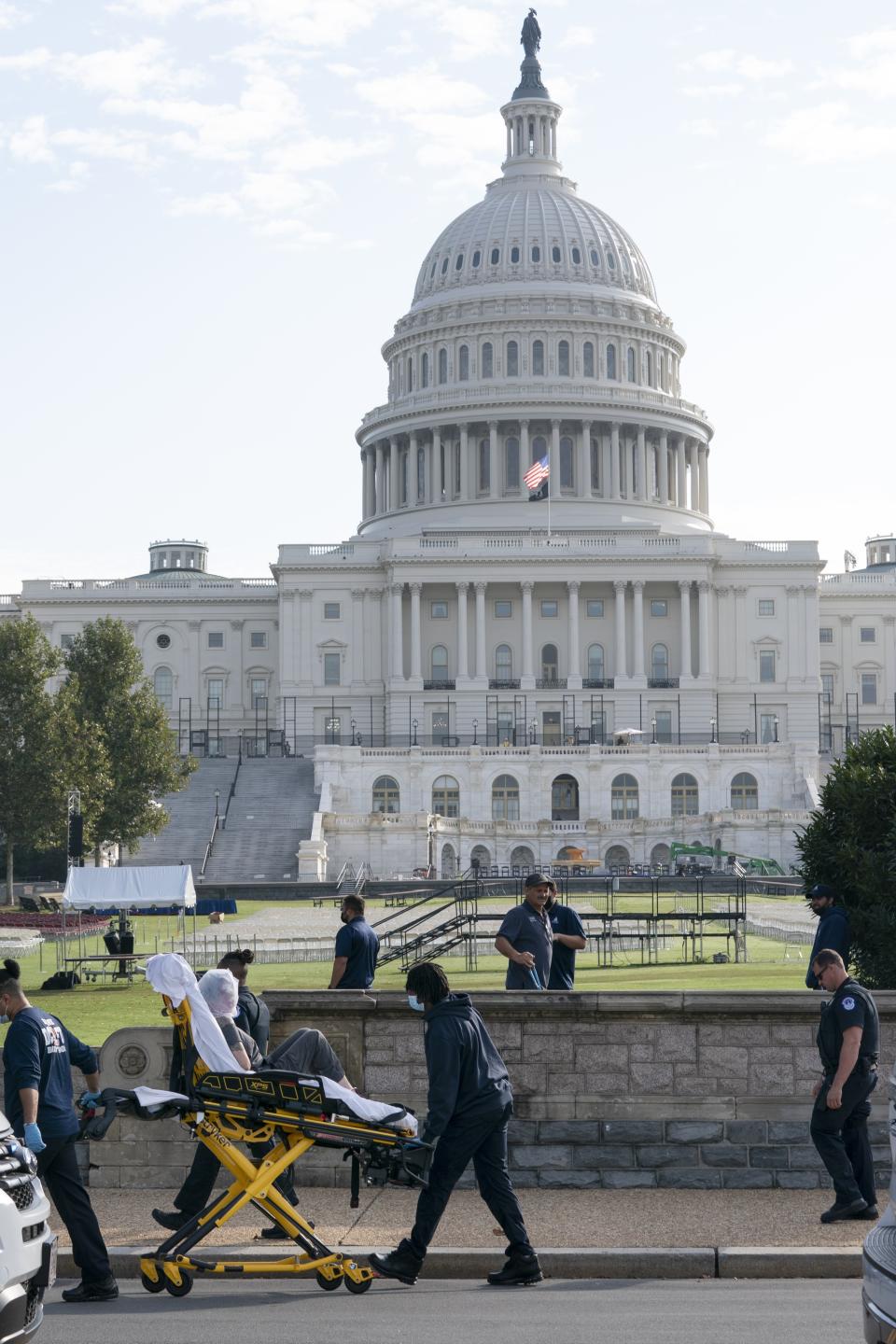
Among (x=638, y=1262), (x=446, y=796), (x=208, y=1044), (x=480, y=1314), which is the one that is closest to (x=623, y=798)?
(x=446, y=796)

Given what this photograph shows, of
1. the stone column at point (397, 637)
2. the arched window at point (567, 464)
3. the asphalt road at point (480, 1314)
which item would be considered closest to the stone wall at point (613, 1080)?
the asphalt road at point (480, 1314)

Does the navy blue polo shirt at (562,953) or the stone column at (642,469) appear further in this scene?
the stone column at (642,469)

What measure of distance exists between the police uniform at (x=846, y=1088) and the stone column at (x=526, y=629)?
4303 inches

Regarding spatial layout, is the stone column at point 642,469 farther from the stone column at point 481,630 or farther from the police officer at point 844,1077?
the police officer at point 844,1077

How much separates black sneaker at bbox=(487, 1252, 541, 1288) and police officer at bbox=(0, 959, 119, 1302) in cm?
288

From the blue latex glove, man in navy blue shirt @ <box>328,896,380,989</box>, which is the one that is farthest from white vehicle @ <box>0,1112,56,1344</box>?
man in navy blue shirt @ <box>328,896,380,989</box>

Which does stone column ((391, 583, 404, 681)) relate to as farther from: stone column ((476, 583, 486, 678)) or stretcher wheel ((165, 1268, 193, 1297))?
stretcher wheel ((165, 1268, 193, 1297))

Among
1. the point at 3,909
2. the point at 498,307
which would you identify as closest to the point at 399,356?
the point at 498,307

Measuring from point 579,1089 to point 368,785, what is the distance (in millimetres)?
84103

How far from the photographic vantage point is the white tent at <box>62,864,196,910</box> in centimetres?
4650

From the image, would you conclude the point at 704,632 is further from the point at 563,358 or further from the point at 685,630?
the point at 563,358

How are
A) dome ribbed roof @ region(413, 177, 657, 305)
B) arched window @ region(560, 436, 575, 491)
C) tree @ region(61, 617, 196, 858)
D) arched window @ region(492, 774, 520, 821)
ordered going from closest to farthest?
tree @ region(61, 617, 196, 858) < arched window @ region(492, 774, 520, 821) < arched window @ region(560, 436, 575, 491) < dome ribbed roof @ region(413, 177, 657, 305)

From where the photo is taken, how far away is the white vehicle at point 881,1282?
33.9 ft

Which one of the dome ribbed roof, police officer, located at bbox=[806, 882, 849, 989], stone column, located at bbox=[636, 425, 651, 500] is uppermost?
the dome ribbed roof
